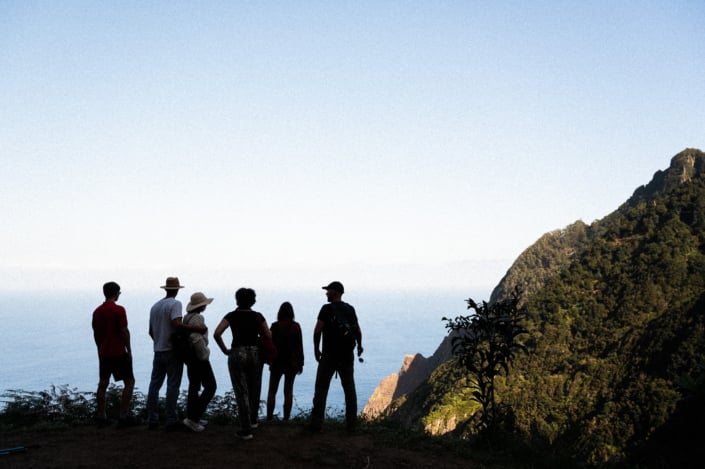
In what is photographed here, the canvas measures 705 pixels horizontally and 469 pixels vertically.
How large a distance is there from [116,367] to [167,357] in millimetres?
763

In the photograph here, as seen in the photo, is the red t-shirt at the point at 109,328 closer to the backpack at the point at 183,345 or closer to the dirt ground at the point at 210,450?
the backpack at the point at 183,345

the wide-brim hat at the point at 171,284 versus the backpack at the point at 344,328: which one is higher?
the wide-brim hat at the point at 171,284

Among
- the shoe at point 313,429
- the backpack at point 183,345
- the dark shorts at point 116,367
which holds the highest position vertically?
the backpack at point 183,345

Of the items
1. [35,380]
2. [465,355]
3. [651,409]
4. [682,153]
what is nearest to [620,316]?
[651,409]

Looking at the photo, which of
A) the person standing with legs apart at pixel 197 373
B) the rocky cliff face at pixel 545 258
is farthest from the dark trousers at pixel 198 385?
the rocky cliff face at pixel 545 258

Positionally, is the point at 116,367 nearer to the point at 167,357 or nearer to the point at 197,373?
the point at 167,357

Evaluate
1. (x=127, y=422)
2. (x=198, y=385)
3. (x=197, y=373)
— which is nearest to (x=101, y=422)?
(x=127, y=422)

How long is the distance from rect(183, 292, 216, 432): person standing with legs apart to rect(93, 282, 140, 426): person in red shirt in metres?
0.86

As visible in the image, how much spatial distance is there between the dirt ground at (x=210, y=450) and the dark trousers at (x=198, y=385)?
12.6 inches

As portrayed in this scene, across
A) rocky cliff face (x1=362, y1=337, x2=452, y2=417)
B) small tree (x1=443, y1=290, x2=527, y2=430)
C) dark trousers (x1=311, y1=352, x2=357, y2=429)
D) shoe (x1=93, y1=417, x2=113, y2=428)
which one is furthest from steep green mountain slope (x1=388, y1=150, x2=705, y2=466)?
rocky cliff face (x1=362, y1=337, x2=452, y2=417)

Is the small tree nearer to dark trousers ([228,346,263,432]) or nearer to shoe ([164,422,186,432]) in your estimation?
dark trousers ([228,346,263,432])

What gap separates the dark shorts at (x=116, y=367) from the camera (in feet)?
24.0

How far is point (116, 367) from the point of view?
290 inches

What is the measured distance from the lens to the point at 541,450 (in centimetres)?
740
